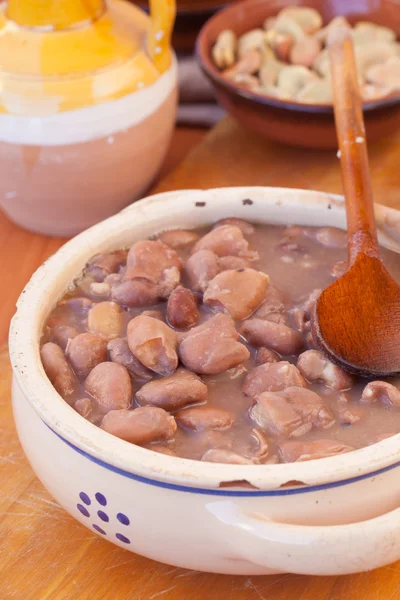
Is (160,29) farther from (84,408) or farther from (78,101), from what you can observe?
(84,408)

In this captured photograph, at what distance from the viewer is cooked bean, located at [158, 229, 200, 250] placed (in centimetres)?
106

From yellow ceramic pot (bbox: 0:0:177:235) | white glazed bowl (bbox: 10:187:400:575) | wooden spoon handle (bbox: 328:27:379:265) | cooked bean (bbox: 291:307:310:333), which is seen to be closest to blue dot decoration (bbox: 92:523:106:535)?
white glazed bowl (bbox: 10:187:400:575)

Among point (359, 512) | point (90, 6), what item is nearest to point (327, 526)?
point (359, 512)

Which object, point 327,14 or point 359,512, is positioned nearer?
point 359,512

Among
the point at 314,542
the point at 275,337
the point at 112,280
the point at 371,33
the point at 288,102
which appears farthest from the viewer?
the point at 371,33

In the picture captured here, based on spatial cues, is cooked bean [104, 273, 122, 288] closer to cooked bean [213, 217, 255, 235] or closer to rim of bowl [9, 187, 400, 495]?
rim of bowl [9, 187, 400, 495]

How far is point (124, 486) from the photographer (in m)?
0.73

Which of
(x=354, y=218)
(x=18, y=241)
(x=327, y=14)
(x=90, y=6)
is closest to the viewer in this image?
(x=354, y=218)

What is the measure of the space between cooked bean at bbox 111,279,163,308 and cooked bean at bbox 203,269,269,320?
65 millimetres

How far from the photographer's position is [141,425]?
0.76 m

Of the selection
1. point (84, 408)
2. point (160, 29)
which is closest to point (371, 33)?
point (160, 29)

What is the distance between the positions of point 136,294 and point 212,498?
1.05 ft

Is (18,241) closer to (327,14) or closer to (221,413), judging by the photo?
(221,413)

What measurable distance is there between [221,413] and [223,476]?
120mm
